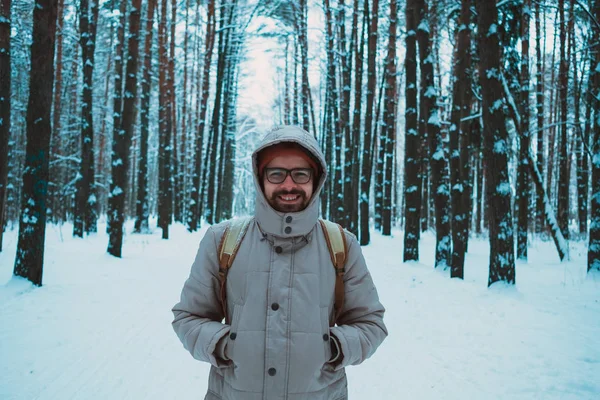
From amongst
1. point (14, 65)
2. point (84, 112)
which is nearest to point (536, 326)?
point (84, 112)

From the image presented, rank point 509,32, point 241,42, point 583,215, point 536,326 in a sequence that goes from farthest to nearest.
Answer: point 241,42 → point 583,215 → point 509,32 → point 536,326

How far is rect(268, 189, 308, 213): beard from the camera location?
168 centimetres

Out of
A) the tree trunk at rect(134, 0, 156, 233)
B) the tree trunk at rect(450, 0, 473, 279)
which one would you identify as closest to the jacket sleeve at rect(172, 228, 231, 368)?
the tree trunk at rect(450, 0, 473, 279)

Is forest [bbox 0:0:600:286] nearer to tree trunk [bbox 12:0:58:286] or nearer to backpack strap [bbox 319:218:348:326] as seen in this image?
tree trunk [bbox 12:0:58:286]

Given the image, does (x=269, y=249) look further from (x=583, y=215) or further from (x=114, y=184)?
(x=583, y=215)

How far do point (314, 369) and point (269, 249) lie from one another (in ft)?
1.66

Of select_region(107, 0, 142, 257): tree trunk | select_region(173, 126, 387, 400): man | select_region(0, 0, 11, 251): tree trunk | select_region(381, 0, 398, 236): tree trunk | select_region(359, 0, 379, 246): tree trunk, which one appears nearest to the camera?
select_region(173, 126, 387, 400): man

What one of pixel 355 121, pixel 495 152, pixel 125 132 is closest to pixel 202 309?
pixel 495 152

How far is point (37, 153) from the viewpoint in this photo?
608 centimetres

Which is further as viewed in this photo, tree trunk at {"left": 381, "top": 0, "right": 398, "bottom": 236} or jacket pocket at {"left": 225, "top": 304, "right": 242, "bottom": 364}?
tree trunk at {"left": 381, "top": 0, "right": 398, "bottom": 236}

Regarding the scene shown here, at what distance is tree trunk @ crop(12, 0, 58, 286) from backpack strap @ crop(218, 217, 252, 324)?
566 centimetres

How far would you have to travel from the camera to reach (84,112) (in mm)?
13055

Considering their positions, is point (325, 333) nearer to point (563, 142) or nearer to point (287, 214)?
point (287, 214)

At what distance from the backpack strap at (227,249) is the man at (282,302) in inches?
0.8
